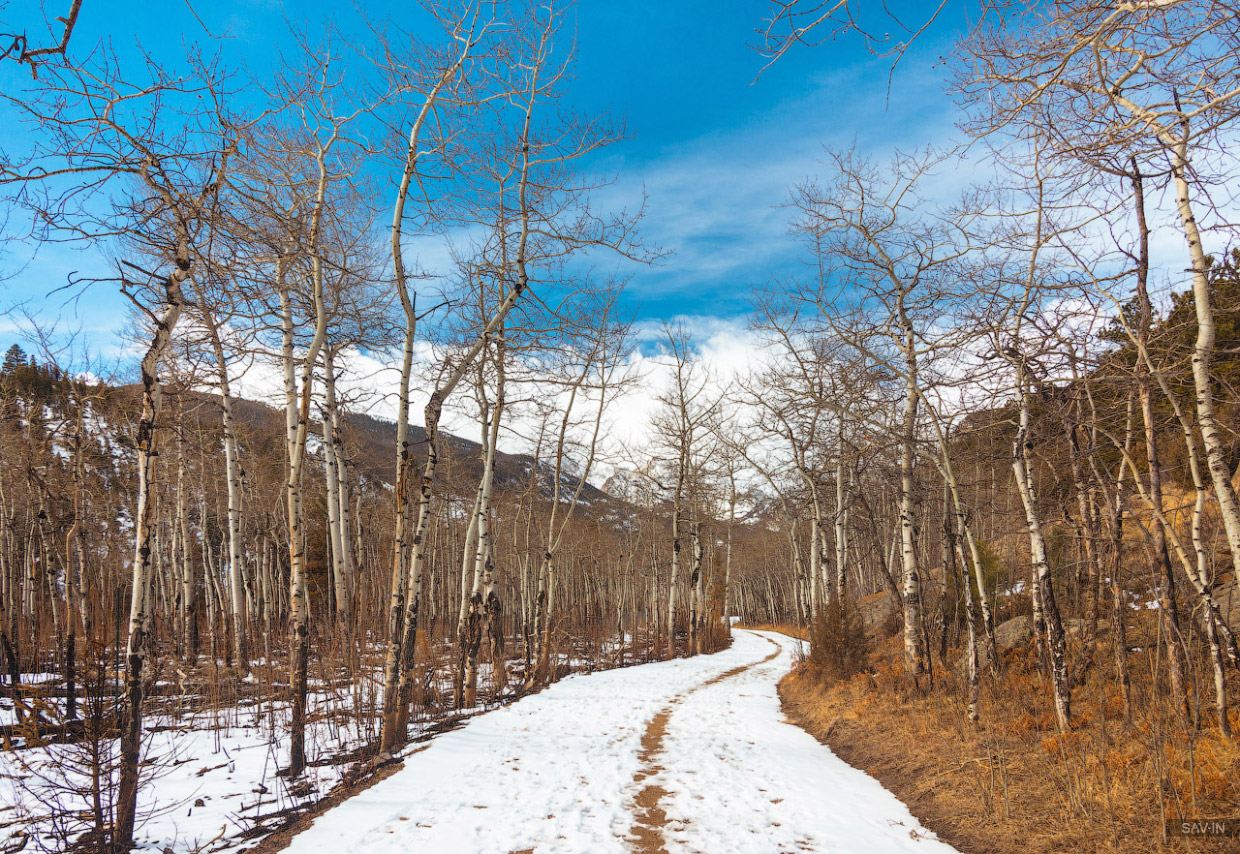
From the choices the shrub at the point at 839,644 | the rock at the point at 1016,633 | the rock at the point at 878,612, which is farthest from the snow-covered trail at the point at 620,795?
the rock at the point at 878,612

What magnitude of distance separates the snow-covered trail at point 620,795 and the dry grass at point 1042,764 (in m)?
0.41

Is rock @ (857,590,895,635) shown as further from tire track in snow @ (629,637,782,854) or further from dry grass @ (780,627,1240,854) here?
tire track in snow @ (629,637,782,854)

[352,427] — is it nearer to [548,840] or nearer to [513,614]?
[548,840]

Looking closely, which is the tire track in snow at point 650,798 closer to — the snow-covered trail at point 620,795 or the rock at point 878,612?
the snow-covered trail at point 620,795

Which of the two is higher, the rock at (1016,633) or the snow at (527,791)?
the rock at (1016,633)

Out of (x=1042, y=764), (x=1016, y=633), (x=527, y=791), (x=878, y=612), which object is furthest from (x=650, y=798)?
(x=878, y=612)

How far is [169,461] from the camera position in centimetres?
1864

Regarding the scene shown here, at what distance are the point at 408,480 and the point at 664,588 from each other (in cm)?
3407

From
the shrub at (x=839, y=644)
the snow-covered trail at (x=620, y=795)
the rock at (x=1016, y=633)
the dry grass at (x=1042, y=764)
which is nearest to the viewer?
the dry grass at (x=1042, y=764)

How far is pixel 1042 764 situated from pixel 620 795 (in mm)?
4298

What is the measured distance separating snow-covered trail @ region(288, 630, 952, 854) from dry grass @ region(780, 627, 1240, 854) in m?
0.41

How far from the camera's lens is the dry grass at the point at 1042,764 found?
171 inches

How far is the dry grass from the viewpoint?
435 centimetres

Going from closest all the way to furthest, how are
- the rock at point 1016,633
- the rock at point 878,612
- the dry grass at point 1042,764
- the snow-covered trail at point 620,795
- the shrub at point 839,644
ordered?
the dry grass at point 1042,764 → the snow-covered trail at point 620,795 → the rock at point 1016,633 → the shrub at point 839,644 → the rock at point 878,612
